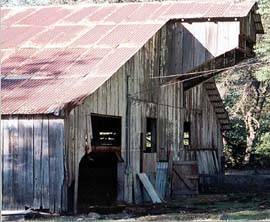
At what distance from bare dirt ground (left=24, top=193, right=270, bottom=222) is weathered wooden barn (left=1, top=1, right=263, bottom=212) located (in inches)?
34.6

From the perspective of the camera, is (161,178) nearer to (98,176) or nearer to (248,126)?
(98,176)

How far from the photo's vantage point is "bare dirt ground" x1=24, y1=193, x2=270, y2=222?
15.1m

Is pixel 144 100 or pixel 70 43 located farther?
pixel 144 100

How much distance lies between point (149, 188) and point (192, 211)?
3.11 meters

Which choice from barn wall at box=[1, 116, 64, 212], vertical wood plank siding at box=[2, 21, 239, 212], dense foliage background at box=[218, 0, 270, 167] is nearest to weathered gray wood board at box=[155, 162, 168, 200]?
vertical wood plank siding at box=[2, 21, 239, 212]

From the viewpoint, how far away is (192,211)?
1720 centimetres

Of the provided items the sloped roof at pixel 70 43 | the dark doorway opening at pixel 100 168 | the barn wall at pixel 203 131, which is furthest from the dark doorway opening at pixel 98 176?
the sloped roof at pixel 70 43

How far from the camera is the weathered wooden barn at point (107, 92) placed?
16.1m

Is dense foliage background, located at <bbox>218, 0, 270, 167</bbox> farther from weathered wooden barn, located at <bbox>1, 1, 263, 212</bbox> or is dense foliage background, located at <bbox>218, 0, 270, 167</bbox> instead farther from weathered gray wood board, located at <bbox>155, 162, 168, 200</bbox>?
weathered gray wood board, located at <bbox>155, 162, 168, 200</bbox>

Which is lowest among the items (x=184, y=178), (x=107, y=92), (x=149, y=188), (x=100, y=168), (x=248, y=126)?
(x=149, y=188)

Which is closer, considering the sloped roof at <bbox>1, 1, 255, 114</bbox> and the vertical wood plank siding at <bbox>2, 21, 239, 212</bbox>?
the vertical wood plank siding at <bbox>2, 21, 239, 212</bbox>

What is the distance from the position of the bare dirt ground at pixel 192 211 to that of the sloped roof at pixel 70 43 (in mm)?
2762

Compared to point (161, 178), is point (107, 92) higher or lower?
higher

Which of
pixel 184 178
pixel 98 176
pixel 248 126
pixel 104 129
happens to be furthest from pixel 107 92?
pixel 248 126
